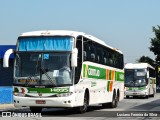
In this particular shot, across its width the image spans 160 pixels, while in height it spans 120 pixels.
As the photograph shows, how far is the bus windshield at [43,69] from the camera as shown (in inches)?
705

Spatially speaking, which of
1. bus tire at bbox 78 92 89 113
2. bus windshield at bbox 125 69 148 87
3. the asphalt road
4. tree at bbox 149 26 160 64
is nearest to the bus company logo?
bus tire at bbox 78 92 89 113

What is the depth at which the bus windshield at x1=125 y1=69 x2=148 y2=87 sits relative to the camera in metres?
43.9

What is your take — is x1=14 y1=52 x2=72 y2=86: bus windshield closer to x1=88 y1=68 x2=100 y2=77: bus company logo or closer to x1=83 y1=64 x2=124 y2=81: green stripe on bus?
x1=83 y1=64 x2=124 y2=81: green stripe on bus

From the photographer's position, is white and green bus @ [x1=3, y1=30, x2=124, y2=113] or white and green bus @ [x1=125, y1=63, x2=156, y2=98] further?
white and green bus @ [x1=125, y1=63, x2=156, y2=98]

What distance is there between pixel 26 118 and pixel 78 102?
9.06 feet

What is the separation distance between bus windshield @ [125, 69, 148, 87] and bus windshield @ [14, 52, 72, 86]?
26.4 metres

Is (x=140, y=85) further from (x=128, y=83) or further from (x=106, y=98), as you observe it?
(x=106, y=98)

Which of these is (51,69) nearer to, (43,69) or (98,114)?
(43,69)

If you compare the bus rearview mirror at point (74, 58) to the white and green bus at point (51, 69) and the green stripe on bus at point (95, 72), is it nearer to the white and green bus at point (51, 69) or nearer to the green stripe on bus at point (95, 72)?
the white and green bus at point (51, 69)

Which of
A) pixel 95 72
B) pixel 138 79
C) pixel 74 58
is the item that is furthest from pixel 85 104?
pixel 138 79

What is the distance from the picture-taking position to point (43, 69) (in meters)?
18.0

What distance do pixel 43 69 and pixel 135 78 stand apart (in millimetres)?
27201

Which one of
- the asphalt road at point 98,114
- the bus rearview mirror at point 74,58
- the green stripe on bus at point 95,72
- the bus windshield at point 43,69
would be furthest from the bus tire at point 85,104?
the bus rearview mirror at point 74,58

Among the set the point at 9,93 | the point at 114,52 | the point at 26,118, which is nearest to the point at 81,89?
the point at 26,118
